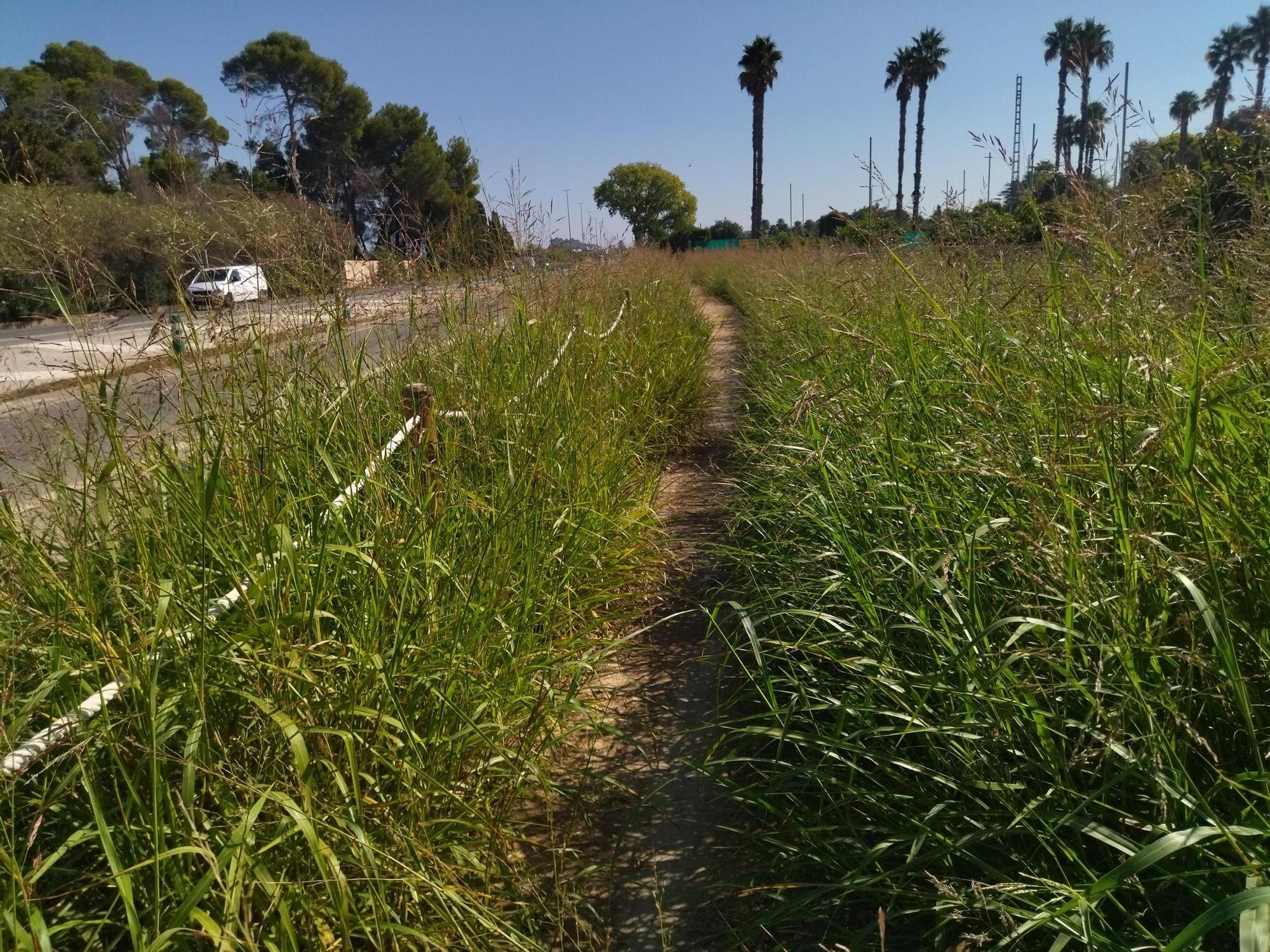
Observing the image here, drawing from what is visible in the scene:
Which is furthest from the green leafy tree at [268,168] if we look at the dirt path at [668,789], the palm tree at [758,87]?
the palm tree at [758,87]

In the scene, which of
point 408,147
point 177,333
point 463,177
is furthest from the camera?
point 408,147

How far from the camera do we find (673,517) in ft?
15.1

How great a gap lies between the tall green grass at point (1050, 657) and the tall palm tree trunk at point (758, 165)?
110 ft

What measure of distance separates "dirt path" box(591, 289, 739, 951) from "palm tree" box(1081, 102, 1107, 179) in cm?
208

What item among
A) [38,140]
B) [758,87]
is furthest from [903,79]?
[38,140]

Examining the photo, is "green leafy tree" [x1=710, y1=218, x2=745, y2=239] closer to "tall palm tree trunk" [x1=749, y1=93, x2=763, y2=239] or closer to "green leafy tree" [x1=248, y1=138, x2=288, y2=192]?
"tall palm tree trunk" [x1=749, y1=93, x2=763, y2=239]

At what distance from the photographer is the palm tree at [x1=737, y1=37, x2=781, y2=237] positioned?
33812 mm

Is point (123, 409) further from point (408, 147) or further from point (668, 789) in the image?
point (408, 147)

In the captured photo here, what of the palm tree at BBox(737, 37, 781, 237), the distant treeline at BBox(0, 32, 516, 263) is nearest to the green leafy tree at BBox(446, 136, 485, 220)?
the distant treeline at BBox(0, 32, 516, 263)

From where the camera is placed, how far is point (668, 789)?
2334mm

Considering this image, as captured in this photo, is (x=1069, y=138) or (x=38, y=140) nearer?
(x=1069, y=138)

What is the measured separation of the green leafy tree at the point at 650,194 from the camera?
45500 mm

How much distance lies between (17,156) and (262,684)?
1.46 metres

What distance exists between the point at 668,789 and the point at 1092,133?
2.85 metres
